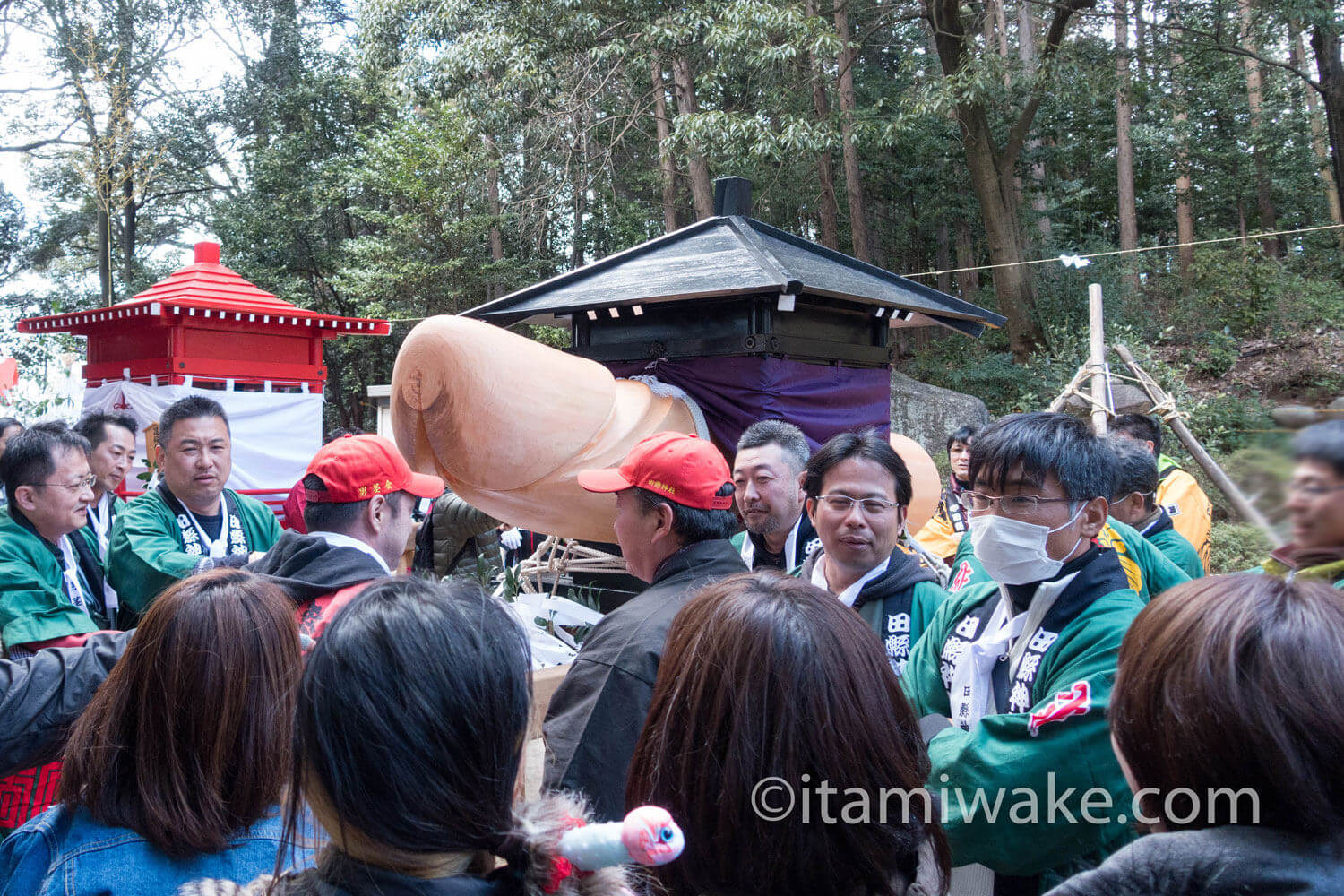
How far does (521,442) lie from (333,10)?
71.5 ft

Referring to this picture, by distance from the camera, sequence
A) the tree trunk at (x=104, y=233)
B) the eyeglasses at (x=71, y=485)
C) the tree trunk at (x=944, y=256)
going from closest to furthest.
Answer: the eyeglasses at (x=71, y=485) < the tree trunk at (x=104, y=233) < the tree trunk at (x=944, y=256)

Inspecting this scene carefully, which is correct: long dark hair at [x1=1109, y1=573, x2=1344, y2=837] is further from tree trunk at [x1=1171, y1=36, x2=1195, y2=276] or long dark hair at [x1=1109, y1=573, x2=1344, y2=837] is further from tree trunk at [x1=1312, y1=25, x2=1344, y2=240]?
tree trunk at [x1=1171, y1=36, x2=1195, y2=276]

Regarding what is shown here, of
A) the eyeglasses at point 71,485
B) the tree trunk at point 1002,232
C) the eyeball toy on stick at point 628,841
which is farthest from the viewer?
the tree trunk at point 1002,232

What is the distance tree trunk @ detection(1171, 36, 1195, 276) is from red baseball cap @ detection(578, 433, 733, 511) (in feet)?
52.1

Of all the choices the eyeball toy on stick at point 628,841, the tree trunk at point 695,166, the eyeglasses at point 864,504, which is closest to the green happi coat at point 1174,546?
the eyeglasses at point 864,504

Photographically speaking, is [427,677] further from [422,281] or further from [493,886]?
[422,281]

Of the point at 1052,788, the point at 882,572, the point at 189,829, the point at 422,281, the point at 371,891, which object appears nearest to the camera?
the point at 371,891

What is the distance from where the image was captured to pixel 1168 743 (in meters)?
1.15

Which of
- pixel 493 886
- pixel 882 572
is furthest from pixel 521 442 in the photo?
pixel 493 886

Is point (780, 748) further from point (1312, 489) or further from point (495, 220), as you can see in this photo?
point (495, 220)

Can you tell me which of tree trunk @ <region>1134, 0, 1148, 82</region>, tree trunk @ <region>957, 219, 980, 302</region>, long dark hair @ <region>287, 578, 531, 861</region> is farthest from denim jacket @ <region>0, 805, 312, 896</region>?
tree trunk @ <region>957, 219, 980, 302</region>

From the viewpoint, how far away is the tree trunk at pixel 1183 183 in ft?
51.7

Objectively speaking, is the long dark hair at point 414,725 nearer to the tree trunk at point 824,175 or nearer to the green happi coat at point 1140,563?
the green happi coat at point 1140,563

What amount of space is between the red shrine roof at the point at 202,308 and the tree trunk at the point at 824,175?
7.65 metres
